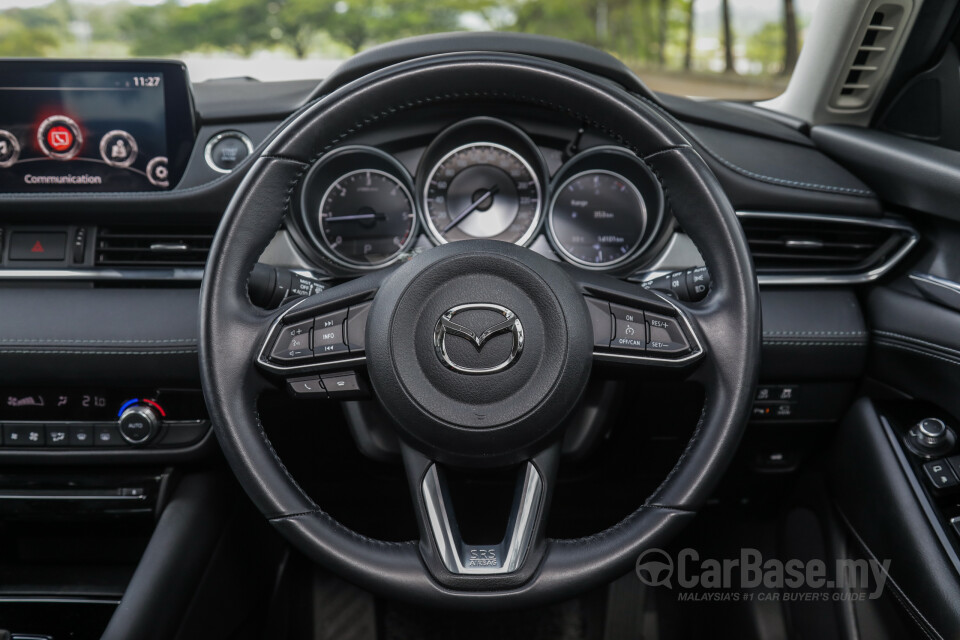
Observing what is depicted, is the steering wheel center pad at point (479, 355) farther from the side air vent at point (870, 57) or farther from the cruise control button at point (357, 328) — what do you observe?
the side air vent at point (870, 57)

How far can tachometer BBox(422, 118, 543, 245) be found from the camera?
1.91m

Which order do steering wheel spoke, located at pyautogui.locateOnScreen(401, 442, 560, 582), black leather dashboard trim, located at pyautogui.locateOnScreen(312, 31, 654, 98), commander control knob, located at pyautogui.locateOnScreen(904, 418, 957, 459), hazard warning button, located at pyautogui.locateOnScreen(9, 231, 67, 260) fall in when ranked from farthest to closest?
hazard warning button, located at pyautogui.locateOnScreen(9, 231, 67, 260)
commander control knob, located at pyautogui.locateOnScreen(904, 418, 957, 459)
black leather dashboard trim, located at pyautogui.locateOnScreen(312, 31, 654, 98)
steering wheel spoke, located at pyautogui.locateOnScreen(401, 442, 560, 582)

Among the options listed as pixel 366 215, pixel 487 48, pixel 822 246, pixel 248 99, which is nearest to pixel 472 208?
pixel 366 215

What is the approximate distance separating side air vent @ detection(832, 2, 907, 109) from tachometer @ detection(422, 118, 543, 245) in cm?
83

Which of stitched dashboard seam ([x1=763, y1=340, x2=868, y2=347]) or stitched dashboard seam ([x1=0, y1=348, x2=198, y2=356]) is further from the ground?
stitched dashboard seam ([x1=0, y1=348, x2=198, y2=356])

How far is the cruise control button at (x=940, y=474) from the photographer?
5.58 ft

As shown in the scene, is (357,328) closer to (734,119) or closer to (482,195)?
(482,195)

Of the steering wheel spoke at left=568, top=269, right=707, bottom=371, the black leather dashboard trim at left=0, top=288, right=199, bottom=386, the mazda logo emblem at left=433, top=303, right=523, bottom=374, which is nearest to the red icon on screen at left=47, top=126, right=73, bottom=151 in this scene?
the black leather dashboard trim at left=0, top=288, right=199, bottom=386

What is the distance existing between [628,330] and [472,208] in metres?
0.75

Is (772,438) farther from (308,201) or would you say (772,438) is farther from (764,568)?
(308,201)

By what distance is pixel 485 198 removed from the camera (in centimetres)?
195

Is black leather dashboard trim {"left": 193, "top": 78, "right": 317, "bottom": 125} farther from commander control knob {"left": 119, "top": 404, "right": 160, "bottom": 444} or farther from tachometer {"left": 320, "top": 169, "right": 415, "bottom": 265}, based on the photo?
commander control knob {"left": 119, "top": 404, "right": 160, "bottom": 444}

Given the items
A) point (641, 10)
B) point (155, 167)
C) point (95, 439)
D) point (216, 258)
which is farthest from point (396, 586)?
point (641, 10)

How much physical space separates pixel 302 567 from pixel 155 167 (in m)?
1.11
